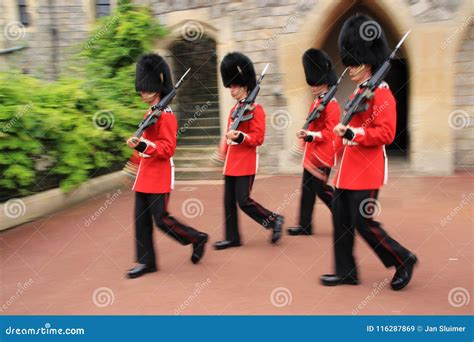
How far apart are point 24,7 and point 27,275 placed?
10607mm

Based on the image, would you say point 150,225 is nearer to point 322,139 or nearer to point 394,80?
point 322,139

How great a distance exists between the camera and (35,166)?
19.5 ft

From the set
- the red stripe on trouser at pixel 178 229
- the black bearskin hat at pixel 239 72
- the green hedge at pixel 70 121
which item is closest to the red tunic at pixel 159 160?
the red stripe on trouser at pixel 178 229

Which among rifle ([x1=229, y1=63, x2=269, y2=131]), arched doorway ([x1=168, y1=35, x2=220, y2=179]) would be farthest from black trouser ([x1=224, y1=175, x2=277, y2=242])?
arched doorway ([x1=168, y1=35, x2=220, y2=179])

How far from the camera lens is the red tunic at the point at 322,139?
463 centimetres

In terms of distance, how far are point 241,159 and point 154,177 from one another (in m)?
0.91

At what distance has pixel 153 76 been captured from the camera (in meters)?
4.04

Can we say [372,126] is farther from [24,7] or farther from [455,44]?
[24,7]

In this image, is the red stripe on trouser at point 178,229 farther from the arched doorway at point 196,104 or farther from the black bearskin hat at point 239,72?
the arched doorway at point 196,104

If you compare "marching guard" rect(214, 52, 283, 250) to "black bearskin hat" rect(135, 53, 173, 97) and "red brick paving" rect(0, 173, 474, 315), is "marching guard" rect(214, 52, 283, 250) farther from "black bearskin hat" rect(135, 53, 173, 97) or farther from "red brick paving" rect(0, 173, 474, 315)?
"black bearskin hat" rect(135, 53, 173, 97)

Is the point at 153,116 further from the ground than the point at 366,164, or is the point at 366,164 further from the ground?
the point at 153,116

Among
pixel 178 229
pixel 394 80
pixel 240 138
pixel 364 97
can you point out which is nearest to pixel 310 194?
pixel 240 138

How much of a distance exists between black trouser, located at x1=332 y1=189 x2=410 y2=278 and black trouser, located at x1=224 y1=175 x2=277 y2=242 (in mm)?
1062

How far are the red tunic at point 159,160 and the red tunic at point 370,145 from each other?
1297 millimetres
